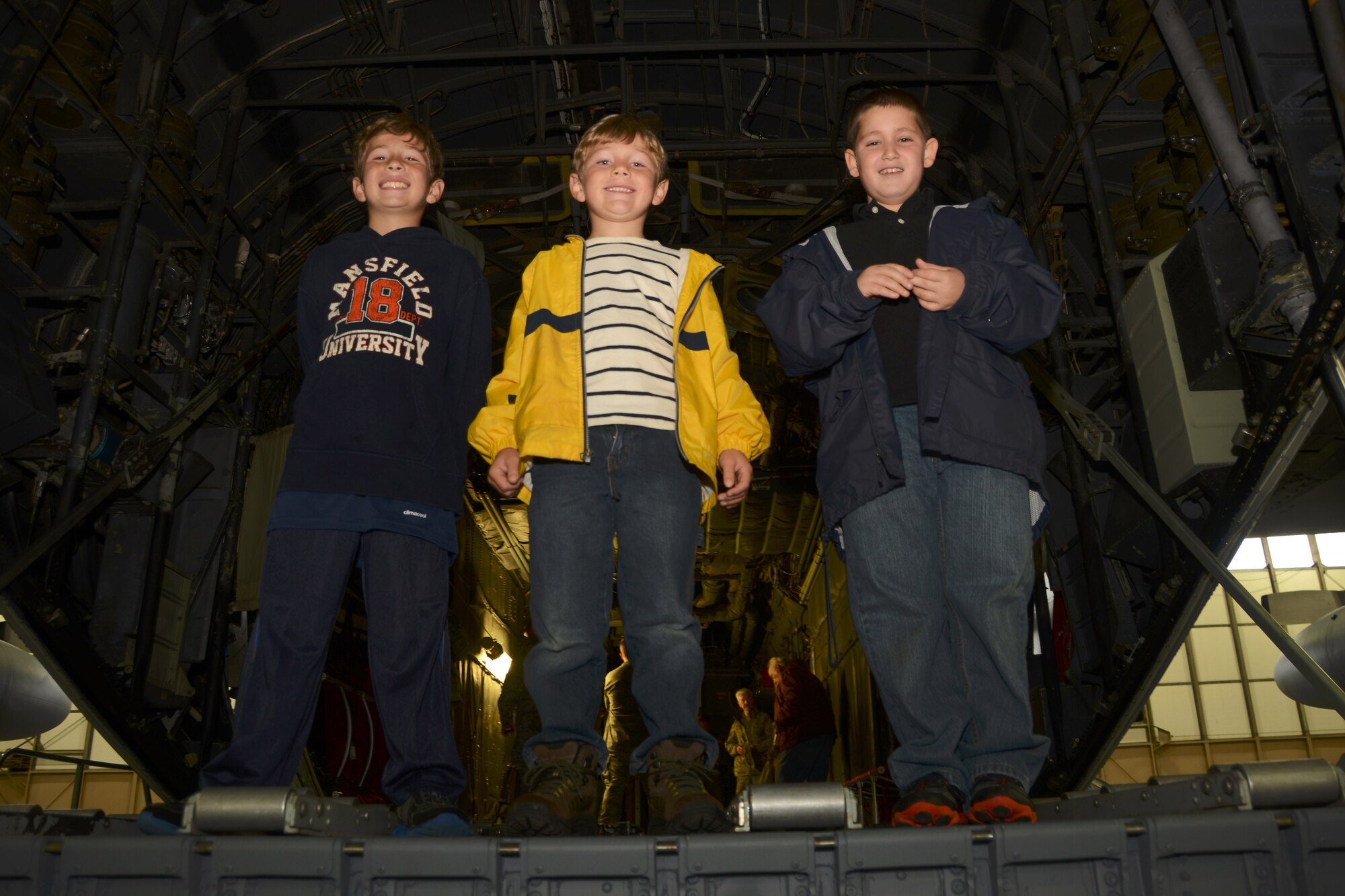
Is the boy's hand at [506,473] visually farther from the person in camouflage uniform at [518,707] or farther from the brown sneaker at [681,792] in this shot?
the person in camouflage uniform at [518,707]

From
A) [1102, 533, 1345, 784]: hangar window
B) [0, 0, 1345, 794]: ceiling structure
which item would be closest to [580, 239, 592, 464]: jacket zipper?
[0, 0, 1345, 794]: ceiling structure

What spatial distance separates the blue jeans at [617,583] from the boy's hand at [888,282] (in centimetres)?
67

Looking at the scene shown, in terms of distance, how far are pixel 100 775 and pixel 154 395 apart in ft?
37.5

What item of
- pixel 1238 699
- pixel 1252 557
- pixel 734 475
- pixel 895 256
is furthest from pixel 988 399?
pixel 1252 557

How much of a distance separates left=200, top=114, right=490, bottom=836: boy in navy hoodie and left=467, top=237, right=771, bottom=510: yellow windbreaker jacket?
6.0 inches

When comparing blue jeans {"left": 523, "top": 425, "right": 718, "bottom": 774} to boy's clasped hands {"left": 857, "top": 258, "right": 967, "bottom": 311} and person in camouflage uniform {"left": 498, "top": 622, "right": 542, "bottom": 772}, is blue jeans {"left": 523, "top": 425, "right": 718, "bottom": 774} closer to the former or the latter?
boy's clasped hands {"left": 857, "top": 258, "right": 967, "bottom": 311}

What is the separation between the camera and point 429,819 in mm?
2451

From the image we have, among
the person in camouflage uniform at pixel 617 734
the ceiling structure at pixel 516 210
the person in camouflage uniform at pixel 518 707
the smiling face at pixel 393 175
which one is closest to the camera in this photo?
the smiling face at pixel 393 175

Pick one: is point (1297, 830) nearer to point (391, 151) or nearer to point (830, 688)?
point (391, 151)

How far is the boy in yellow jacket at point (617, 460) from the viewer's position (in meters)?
2.60

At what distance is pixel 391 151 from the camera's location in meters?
3.26

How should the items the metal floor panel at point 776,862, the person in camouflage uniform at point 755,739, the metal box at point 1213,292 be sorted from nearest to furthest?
the metal floor panel at point 776,862, the metal box at point 1213,292, the person in camouflage uniform at point 755,739

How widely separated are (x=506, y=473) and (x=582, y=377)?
1.09 ft

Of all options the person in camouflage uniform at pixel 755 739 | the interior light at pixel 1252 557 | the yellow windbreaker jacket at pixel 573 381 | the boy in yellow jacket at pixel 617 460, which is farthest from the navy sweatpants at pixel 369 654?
the interior light at pixel 1252 557
